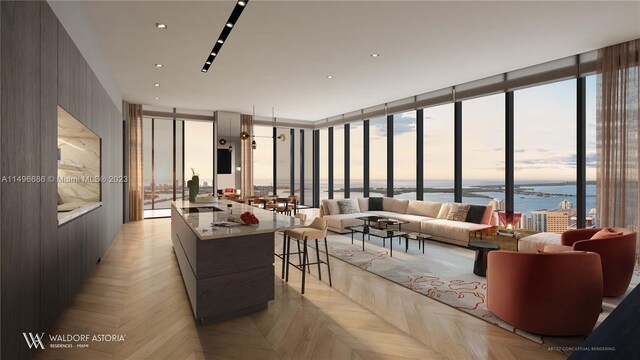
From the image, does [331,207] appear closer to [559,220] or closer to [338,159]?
[338,159]

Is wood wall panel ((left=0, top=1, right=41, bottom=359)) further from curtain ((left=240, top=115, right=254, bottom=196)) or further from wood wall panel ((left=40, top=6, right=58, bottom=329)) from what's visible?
curtain ((left=240, top=115, right=254, bottom=196))

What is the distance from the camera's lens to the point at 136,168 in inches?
328

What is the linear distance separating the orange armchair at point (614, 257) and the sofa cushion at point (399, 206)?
4.04 metres

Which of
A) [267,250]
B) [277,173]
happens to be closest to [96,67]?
[267,250]

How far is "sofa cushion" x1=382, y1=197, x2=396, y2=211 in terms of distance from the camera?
24.9ft

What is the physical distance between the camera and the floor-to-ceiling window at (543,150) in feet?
18.1

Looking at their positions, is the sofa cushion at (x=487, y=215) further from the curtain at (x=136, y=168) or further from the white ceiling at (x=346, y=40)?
the curtain at (x=136, y=168)

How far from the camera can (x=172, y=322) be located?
278 centimetres

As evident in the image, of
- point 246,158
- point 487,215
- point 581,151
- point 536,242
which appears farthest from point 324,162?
point 536,242

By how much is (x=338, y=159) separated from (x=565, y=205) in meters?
6.05

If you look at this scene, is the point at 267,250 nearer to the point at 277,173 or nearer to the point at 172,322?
the point at 172,322

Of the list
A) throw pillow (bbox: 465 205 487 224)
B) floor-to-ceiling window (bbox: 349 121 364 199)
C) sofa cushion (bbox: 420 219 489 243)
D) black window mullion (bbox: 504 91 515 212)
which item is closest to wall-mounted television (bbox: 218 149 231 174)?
floor-to-ceiling window (bbox: 349 121 364 199)

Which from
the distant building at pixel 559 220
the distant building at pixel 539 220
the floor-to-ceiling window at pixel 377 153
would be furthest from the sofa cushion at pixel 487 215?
the floor-to-ceiling window at pixel 377 153

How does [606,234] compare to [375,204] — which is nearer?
[606,234]
